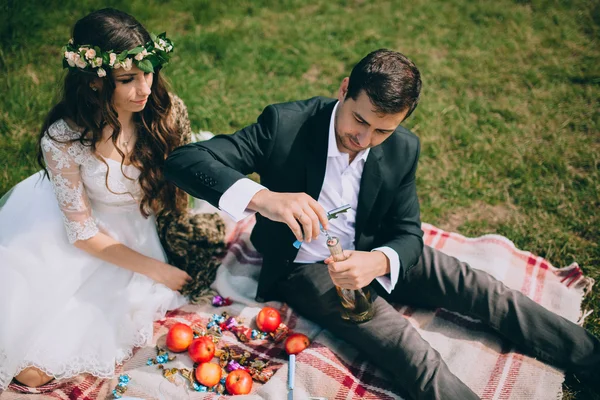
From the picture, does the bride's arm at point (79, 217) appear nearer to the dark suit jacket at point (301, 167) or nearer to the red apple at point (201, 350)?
the red apple at point (201, 350)

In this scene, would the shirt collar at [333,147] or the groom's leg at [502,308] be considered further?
the groom's leg at [502,308]

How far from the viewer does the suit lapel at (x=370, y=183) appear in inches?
128

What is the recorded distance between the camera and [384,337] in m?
3.24

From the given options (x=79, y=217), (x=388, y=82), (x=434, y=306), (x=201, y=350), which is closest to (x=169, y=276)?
(x=201, y=350)

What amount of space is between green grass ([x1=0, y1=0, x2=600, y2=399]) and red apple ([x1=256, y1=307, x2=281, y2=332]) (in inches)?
74.2

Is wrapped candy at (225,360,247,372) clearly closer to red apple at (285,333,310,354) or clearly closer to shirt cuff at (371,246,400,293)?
red apple at (285,333,310,354)

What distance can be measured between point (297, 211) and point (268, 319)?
1.29 meters

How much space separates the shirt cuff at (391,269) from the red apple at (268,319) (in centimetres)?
80

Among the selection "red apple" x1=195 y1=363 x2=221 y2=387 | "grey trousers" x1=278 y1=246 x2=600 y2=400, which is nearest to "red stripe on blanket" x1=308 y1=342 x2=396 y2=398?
"grey trousers" x1=278 y1=246 x2=600 y2=400

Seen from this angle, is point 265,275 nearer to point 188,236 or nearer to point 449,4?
point 188,236

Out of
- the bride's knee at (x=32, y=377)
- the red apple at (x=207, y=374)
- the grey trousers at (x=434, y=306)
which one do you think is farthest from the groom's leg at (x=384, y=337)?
the bride's knee at (x=32, y=377)

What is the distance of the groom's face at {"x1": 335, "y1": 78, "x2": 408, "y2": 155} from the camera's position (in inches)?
112

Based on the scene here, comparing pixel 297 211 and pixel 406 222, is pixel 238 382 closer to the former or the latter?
pixel 297 211

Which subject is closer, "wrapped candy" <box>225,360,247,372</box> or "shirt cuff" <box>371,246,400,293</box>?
"shirt cuff" <box>371,246,400,293</box>
